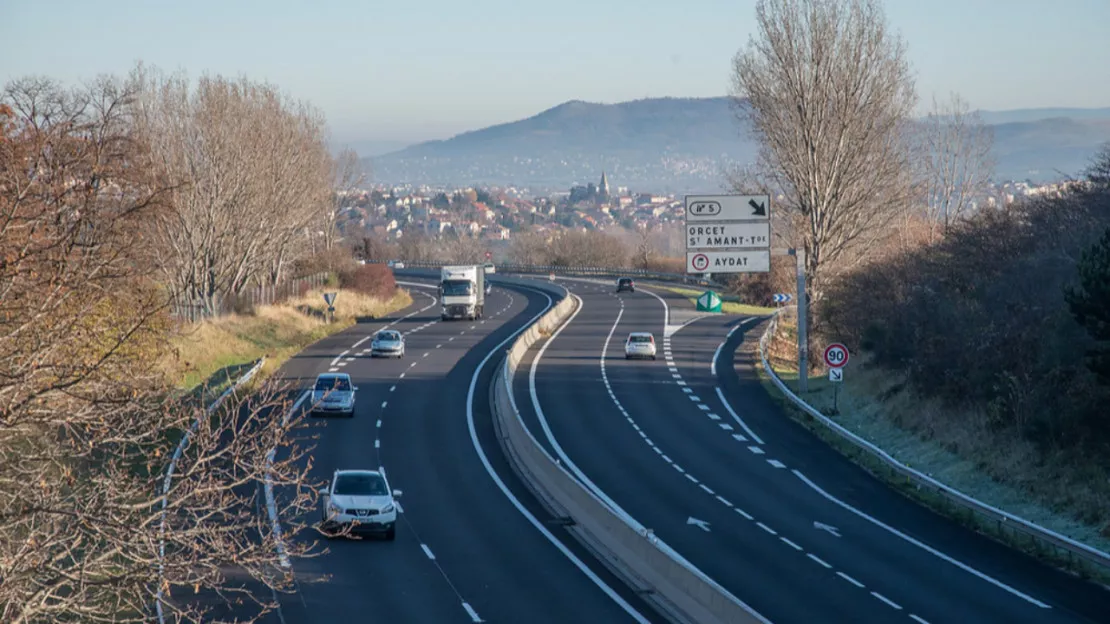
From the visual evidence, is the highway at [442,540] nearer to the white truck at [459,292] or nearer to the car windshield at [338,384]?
the car windshield at [338,384]

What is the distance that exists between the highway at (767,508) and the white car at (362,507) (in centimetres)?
559

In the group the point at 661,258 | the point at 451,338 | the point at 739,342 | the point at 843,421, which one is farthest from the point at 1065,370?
the point at 661,258

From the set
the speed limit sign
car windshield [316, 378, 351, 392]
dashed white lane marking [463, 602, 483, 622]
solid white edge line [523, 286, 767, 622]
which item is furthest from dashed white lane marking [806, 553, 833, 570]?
car windshield [316, 378, 351, 392]

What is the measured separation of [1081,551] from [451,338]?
47390 millimetres

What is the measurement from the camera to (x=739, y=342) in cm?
6631

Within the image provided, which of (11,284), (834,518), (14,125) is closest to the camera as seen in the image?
(11,284)

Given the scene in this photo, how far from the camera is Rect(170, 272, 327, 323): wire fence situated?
209 feet

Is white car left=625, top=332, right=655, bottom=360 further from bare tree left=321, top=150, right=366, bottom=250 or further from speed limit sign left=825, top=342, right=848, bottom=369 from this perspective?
bare tree left=321, top=150, right=366, bottom=250

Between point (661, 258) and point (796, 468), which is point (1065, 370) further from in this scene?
point (661, 258)

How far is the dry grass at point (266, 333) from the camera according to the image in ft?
173

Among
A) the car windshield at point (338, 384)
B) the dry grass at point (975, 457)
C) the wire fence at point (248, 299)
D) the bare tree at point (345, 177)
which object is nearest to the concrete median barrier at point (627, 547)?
the car windshield at point (338, 384)

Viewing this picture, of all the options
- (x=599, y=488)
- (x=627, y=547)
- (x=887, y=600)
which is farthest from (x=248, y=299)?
(x=887, y=600)

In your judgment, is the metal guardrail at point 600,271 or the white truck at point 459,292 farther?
the metal guardrail at point 600,271

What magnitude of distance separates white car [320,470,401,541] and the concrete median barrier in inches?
158
